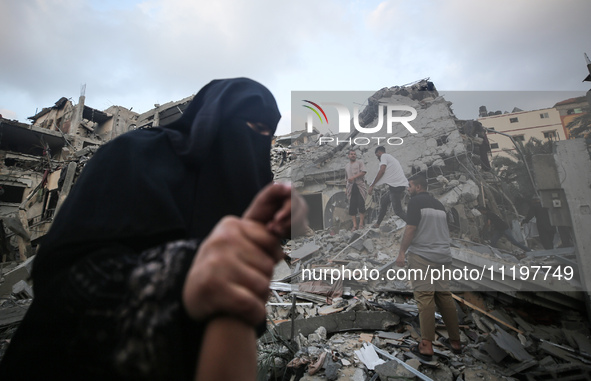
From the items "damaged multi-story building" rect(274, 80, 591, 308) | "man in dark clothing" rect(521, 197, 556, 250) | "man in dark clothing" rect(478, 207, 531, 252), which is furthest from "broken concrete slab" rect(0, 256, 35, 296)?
"man in dark clothing" rect(521, 197, 556, 250)

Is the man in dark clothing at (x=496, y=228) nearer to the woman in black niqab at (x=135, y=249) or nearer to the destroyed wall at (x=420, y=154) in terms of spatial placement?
the destroyed wall at (x=420, y=154)

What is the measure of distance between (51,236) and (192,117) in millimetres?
608

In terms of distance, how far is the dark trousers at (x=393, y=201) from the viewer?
4.85m

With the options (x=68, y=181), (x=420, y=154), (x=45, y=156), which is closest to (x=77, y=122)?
(x=45, y=156)

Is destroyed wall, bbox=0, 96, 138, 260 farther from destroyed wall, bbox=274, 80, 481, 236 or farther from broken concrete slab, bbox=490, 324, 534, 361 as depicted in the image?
broken concrete slab, bbox=490, 324, 534, 361

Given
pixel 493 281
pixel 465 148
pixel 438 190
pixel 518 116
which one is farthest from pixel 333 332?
pixel 518 116

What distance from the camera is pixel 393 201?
4910mm

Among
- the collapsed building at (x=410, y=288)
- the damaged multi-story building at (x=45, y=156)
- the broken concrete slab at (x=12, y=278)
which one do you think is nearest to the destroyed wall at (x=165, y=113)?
the damaged multi-story building at (x=45, y=156)

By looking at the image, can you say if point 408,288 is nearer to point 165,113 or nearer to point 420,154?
point 420,154

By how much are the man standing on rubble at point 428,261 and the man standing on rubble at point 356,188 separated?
125 centimetres

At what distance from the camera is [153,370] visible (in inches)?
17.7

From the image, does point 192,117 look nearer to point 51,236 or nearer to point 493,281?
point 51,236

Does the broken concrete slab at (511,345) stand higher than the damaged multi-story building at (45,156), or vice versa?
the damaged multi-story building at (45,156)

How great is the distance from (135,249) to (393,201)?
4.90m
